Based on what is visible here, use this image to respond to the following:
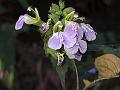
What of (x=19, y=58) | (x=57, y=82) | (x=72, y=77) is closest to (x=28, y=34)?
(x=19, y=58)

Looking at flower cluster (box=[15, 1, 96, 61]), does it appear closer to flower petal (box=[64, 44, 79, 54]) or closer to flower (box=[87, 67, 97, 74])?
flower petal (box=[64, 44, 79, 54])

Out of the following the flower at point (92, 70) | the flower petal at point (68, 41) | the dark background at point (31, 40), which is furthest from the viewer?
the dark background at point (31, 40)

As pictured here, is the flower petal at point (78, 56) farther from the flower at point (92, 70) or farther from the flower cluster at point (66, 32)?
the flower at point (92, 70)

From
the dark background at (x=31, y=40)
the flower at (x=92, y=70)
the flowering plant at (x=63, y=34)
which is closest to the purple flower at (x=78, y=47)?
the flowering plant at (x=63, y=34)

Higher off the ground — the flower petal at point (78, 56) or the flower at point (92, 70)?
the flower petal at point (78, 56)

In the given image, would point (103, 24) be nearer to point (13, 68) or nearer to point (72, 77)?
point (13, 68)

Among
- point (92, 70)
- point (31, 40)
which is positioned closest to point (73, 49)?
point (92, 70)

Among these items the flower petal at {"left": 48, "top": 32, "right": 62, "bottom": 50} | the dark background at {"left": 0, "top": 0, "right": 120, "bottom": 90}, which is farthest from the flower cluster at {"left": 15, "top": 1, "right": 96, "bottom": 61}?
the dark background at {"left": 0, "top": 0, "right": 120, "bottom": 90}

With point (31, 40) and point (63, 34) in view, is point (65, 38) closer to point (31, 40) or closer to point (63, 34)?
point (63, 34)
